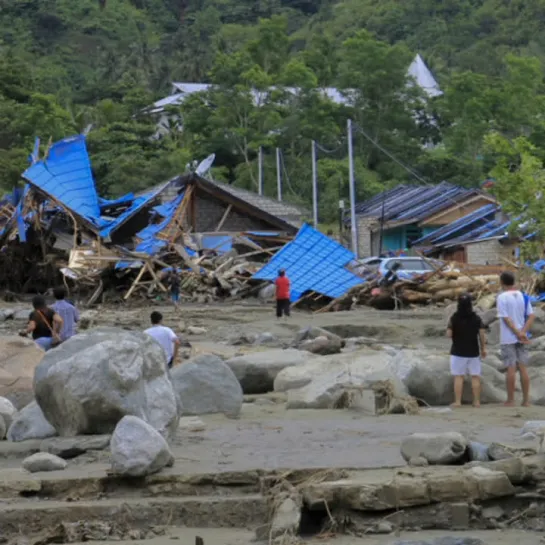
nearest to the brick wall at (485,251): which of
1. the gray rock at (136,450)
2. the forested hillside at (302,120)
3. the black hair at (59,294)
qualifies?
the forested hillside at (302,120)

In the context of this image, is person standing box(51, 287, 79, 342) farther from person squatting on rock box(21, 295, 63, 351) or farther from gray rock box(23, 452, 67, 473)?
gray rock box(23, 452, 67, 473)

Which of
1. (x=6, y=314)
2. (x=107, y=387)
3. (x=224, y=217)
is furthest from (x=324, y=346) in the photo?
(x=224, y=217)

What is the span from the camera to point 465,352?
44.4ft

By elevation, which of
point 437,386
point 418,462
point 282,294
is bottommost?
point 418,462

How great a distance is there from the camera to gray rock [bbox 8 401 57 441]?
1134 cm

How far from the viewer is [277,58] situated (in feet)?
248

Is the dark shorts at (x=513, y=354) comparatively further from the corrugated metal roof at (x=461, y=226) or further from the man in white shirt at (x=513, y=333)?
the corrugated metal roof at (x=461, y=226)

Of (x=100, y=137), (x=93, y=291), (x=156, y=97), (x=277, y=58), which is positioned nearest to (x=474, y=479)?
(x=93, y=291)

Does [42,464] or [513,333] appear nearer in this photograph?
[42,464]

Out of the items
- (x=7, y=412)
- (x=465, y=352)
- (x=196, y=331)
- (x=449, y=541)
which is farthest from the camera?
(x=196, y=331)

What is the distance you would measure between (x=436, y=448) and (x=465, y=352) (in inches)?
163

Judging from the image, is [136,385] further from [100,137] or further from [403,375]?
[100,137]

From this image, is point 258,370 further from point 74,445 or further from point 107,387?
point 74,445

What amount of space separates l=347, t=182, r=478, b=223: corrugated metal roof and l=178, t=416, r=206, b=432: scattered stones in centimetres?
3707
